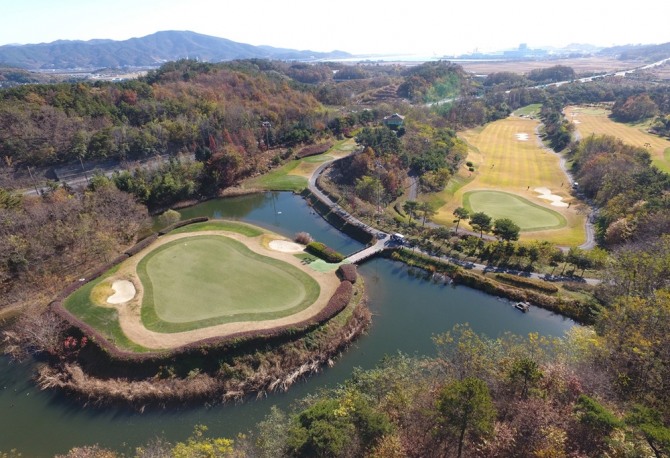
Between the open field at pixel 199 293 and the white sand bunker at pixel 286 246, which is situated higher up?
the open field at pixel 199 293

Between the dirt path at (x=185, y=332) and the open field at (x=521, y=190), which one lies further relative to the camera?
the open field at (x=521, y=190)

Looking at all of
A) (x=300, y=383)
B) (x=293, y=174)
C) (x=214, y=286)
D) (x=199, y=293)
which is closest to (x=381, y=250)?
(x=214, y=286)

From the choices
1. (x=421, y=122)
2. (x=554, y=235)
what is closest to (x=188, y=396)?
(x=554, y=235)

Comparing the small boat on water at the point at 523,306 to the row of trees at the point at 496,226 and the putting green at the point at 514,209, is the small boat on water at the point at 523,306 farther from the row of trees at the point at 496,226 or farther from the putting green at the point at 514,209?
the putting green at the point at 514,209

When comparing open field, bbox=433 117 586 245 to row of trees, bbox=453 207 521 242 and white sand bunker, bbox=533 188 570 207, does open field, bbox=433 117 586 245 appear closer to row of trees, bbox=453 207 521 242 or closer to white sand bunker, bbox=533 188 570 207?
white sand bunker, bbox=533 188 570 207

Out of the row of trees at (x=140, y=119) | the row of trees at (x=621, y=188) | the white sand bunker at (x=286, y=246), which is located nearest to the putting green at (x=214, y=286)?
the white sand bunker at (x=286, y=246)

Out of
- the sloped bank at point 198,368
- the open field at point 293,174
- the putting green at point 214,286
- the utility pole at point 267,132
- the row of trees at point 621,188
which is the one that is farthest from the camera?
the utility pole at point 267,132

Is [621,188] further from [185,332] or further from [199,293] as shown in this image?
[185,332]
